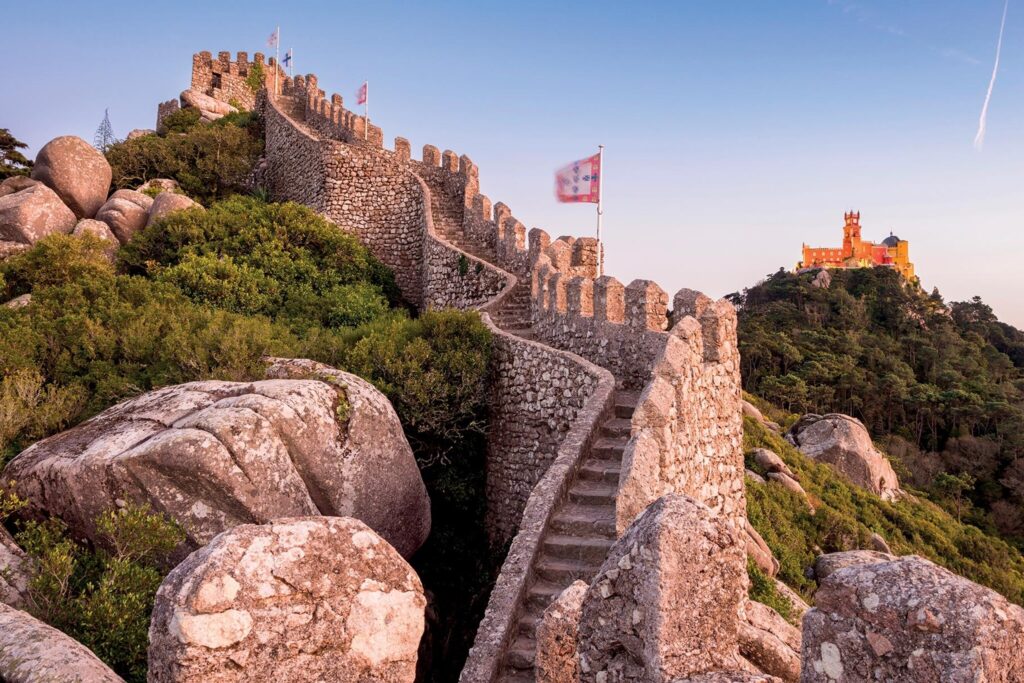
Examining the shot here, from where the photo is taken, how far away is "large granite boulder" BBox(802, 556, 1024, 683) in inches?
95.0

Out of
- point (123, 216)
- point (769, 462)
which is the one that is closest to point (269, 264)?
point (123, 216)

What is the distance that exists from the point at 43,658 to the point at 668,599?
411 centimetres

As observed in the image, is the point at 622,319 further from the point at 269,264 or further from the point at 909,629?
the point at 269,264

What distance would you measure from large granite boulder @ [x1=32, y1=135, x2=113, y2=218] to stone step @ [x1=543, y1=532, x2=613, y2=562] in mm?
21993

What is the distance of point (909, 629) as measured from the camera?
2.52m

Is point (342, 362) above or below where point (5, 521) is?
above

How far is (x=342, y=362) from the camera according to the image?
13586 mm

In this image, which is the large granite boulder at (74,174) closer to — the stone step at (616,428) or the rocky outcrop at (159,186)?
the rocky outcrop at (159,186)

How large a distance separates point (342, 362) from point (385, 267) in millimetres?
8013

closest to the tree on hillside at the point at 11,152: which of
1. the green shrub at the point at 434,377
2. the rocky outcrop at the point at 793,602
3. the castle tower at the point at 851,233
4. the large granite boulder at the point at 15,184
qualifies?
the large granite boulder at the point at 15,184

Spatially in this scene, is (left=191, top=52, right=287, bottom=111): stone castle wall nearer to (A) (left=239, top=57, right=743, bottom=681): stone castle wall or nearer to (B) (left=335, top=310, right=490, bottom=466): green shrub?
(A) (left=239, top=57, right=743, bottom=681): stone castle wall

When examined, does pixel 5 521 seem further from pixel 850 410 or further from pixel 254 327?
pixel 850 410

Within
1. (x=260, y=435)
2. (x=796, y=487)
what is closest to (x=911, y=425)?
(x=796, y=487)

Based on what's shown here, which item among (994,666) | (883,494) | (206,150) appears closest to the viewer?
(994,666)
